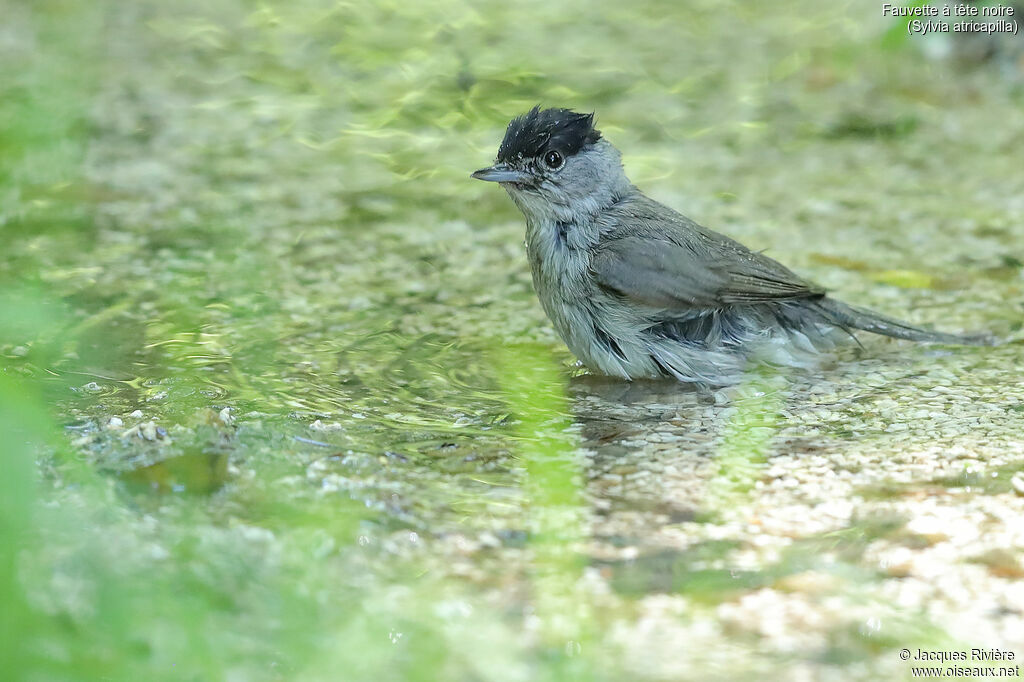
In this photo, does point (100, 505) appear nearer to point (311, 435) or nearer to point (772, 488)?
point (311, 435)

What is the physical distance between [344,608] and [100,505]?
0.74m

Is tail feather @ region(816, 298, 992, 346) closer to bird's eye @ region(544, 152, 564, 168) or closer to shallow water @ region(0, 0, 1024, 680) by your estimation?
shallow water @ region(0, 0, 1024, 680)

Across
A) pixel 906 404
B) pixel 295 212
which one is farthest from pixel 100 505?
pixel 295 212

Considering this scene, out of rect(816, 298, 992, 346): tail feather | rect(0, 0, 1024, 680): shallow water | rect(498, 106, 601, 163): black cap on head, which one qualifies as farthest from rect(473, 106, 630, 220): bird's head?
rect(816, 298, 992, 346): tail feather

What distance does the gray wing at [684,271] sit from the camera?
4.15 meters

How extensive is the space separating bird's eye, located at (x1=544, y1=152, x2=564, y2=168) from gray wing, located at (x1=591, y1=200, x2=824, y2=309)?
12.4 inches

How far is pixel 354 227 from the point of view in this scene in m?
5.46

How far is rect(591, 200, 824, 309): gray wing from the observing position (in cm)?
415

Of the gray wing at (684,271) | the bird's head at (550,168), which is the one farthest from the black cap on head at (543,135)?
the gray wing at (684,271)

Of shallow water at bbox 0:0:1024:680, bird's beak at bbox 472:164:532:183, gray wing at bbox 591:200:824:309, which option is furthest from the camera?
bird's beak at bbox 472:164:532:183

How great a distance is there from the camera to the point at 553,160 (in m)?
4.43

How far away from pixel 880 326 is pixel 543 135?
4.62ft

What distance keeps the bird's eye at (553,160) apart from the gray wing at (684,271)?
314 millimetres

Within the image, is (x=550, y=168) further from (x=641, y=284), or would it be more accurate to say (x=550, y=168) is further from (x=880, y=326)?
(x=880, y=326)
